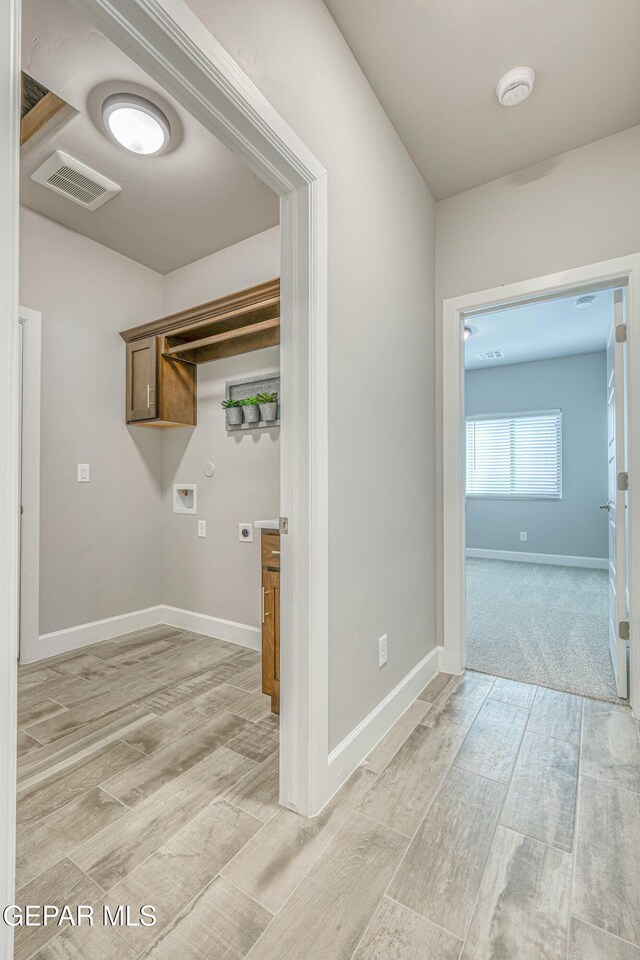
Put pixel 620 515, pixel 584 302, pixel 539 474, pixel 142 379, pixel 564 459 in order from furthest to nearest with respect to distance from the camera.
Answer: pixel 539 474, pixel 564 459, pixel 584 302, pixel 142 379, pixel 620 515

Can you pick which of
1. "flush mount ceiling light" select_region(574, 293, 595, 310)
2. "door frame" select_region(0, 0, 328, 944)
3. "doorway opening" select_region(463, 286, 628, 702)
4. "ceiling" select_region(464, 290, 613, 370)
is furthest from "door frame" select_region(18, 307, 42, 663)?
"flush mount ceiling light" select_region(574, 293, 595, 310)

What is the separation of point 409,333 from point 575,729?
77.9 inches

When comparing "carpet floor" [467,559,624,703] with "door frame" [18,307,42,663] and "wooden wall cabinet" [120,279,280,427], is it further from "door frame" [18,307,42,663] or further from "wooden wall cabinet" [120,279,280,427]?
"door frame" [18,307,42,663]

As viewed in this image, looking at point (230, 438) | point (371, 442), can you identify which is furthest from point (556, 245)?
point (230, 438)

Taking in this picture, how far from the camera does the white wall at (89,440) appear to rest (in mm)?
2809

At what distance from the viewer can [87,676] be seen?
98.3 inches

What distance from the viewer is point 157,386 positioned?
3.04 meters

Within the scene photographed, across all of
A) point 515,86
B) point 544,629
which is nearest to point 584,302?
point 515,86

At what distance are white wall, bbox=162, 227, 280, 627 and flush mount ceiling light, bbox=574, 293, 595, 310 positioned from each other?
3009 millimetres

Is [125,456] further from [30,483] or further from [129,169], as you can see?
[129,169]

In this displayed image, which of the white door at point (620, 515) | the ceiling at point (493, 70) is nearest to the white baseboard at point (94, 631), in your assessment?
the white door at point (620, 515)

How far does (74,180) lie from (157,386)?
118cm

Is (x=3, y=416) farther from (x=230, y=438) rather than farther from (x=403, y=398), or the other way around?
(x=230, y=438)

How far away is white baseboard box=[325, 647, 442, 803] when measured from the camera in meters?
1.57
